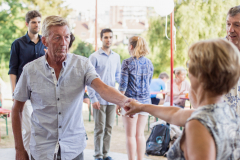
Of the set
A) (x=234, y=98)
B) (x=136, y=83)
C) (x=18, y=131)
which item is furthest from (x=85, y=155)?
(x=234, y=98)

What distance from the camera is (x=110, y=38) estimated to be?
3.98 metres

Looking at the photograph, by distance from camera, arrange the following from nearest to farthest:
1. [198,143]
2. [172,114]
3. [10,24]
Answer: [198,143] → [172,114] → [10,24]

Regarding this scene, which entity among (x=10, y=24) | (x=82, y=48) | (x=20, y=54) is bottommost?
(x=20, y=54)

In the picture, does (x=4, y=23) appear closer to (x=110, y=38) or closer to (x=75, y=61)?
(x=110, y=38)

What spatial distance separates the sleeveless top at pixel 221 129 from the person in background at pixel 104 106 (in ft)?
9.11

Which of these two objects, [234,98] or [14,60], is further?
[14,60]

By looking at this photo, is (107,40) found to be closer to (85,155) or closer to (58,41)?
(85,155)

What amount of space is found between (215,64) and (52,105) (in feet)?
3.59

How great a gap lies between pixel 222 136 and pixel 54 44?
120 centimetres

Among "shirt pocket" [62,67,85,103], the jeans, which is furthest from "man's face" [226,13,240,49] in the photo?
the jeans

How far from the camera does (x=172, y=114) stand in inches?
50.6

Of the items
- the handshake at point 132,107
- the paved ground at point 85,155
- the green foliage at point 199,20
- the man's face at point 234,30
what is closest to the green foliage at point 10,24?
the green foliage at point 199,20

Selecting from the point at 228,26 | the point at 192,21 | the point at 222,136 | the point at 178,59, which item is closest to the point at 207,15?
the point at 192,21

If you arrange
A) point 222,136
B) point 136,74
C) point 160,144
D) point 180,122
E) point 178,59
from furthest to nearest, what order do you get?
point 178,59 → point 160,144 → point 136,74 → point 180,122 → point 222,136
